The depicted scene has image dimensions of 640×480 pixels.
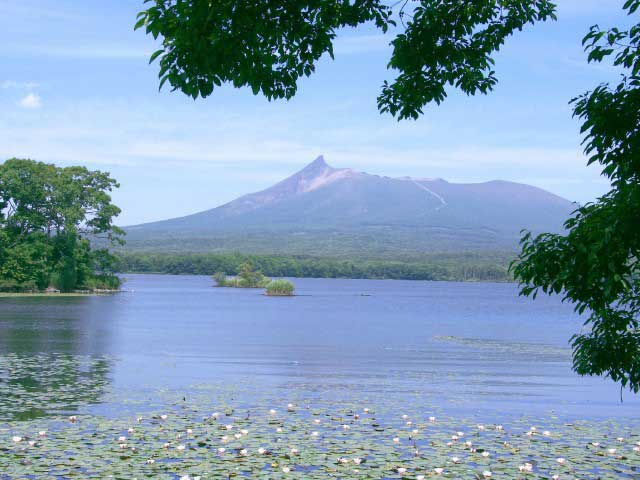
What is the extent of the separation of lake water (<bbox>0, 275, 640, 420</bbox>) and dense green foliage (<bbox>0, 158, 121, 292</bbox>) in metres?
28.8

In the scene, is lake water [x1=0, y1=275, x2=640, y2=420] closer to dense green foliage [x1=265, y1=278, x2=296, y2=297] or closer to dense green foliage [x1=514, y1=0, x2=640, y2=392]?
dense green foliage [x1=514, y1=0, x2=640, y2=392]

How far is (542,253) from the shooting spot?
419 inches

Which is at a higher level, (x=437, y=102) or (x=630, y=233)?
(x=437, y=102)

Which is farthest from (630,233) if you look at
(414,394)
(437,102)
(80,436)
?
(414,394)

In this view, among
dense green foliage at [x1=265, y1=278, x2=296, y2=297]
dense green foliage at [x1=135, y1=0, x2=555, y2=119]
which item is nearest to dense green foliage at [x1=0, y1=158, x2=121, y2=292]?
dense green foliage at [x1=265, y1=278, x2=296, y2=297]

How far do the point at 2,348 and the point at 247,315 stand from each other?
114ft

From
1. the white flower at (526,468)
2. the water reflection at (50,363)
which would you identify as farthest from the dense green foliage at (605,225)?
the water reflection at (50,363)

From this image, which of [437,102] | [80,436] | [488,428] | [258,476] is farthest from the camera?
[488,428]

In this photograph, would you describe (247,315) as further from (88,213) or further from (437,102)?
(437,102)

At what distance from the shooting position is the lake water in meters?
21.7

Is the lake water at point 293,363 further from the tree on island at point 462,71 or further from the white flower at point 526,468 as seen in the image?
the tree on island at point 462,71

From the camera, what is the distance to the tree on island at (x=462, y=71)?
967 cm

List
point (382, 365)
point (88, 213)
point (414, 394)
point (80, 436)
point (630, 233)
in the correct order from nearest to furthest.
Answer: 1. point (630, 233)
2. point (80, 436)
3. point (414, 394)
4. point (382, 365)
5. point (88, 213)

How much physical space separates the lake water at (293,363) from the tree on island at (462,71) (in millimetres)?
9071
